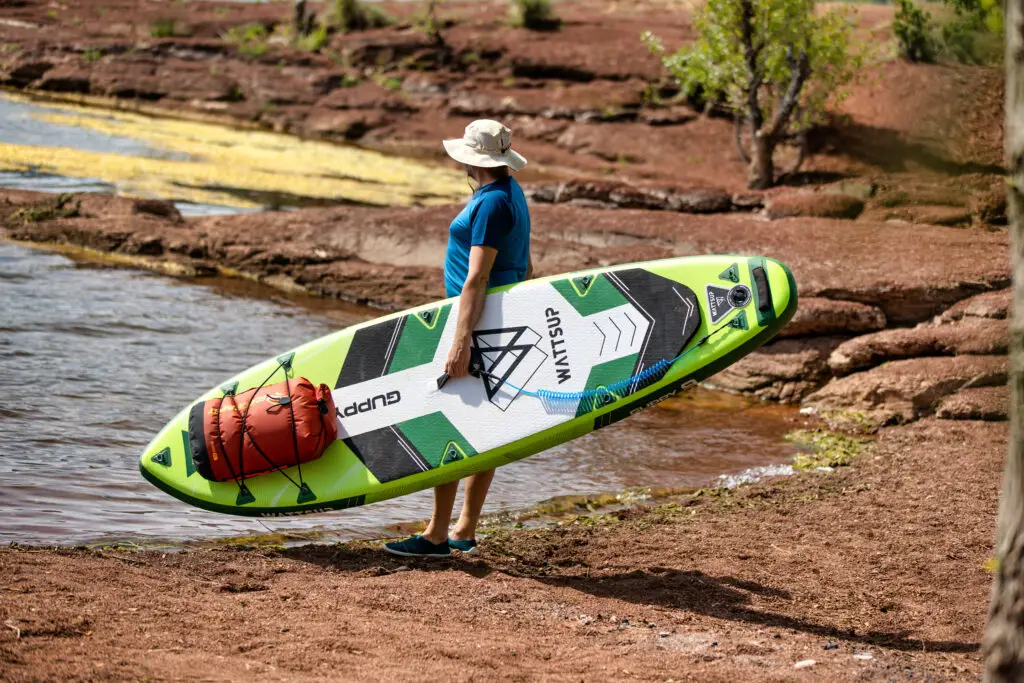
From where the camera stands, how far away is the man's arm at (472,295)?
14.5ft

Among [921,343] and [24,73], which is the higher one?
[24,73]

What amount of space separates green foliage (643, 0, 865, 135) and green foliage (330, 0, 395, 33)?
1665 cm

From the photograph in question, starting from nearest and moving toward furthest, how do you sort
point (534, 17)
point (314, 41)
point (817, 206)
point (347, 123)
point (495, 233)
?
point (495, 233) → point (817, 206) → point (347, 123) → point (534, 17) → point (314, 41)

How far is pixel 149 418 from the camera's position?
6.76 metres

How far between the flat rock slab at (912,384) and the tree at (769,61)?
33.4ft

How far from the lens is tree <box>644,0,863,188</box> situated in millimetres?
16625

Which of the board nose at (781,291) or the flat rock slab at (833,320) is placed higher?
the board nose at (781,291)

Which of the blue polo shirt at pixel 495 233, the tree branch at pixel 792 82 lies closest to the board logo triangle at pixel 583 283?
the blue polo shirt at pixel 495 233

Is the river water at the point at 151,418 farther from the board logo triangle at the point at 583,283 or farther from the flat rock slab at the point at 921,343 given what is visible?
the board logo triangle at the point at 583,283

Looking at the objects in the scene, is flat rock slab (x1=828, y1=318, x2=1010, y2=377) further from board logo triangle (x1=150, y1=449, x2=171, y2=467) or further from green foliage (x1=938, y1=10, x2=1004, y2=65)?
board logo triangle (x1=150, y1=449, x2=171, y2=467)

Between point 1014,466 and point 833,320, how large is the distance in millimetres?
6138

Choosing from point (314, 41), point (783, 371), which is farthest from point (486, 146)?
point (314, 41)

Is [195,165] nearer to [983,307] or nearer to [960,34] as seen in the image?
[983,307]

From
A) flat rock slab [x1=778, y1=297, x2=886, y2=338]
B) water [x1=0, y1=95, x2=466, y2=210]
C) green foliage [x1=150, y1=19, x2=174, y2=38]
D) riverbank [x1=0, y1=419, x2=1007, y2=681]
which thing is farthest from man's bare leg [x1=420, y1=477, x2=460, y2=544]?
green foliage [x1=150, y1=19, x2=174, y2=38]
